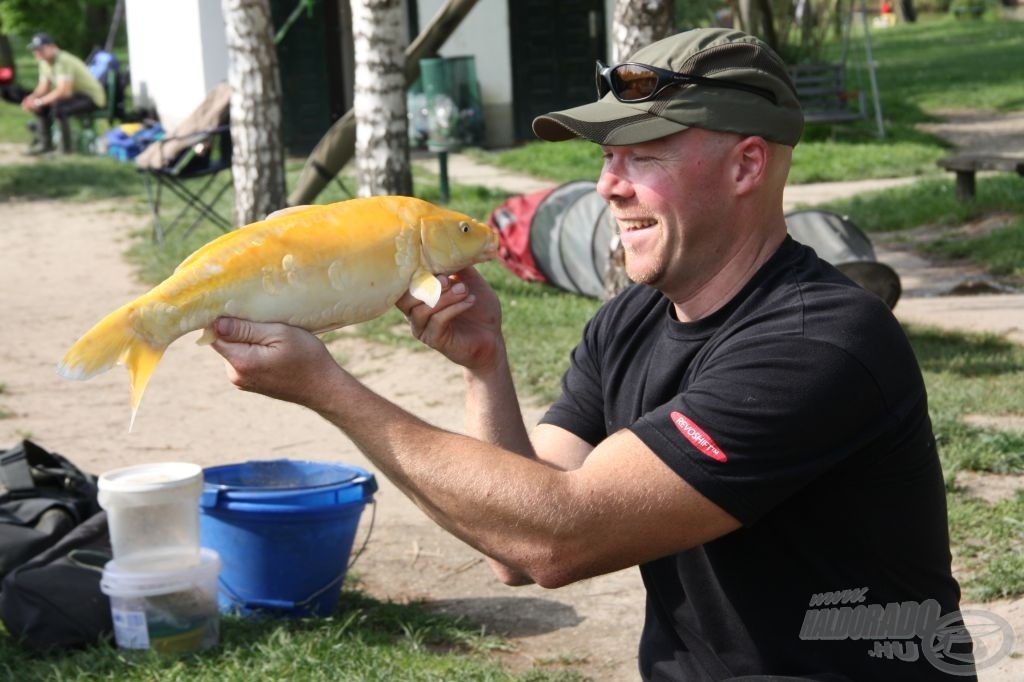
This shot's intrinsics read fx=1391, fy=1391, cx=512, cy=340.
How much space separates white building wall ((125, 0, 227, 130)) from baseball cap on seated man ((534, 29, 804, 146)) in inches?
617

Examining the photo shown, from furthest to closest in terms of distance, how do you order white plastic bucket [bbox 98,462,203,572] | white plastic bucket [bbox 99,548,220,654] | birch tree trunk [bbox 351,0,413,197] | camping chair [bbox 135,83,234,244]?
camping chair [bbox 135,83,234,244] < birch tree trunk [bbox 351,0,413,197] < white plastic bucket [bbox 98,462,203,572] < white plastic bucket [bbox 99,548,220,654]

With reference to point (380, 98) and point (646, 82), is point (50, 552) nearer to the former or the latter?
point (646, 82)

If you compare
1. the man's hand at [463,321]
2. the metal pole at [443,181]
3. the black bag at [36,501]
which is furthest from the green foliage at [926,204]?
the man's hand at [463,321]

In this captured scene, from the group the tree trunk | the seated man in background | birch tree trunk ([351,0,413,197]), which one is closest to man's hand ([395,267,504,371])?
birch tree trunk ([351,0,413,197])

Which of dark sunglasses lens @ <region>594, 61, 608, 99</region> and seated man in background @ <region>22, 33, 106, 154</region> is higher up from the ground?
dark sunglasses lens @ <region>594, 61, 608, 99</region>

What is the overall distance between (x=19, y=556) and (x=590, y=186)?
20.5 feet

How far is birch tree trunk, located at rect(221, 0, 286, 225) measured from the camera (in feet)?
35.7

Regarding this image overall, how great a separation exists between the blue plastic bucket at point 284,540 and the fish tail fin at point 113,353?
200 centimetres

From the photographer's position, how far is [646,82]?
2.63 metres

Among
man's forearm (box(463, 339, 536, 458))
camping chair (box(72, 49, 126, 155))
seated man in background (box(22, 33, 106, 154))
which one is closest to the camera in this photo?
man's forearm (box(463, 339, 536, 458))

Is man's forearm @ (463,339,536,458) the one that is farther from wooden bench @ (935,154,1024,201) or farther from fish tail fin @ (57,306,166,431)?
wooden bench @ (935,154,1024,201)

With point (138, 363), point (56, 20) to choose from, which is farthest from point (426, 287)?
point (56, 20)

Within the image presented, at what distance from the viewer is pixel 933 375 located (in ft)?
23.0

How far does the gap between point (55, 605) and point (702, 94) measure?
2.75m
